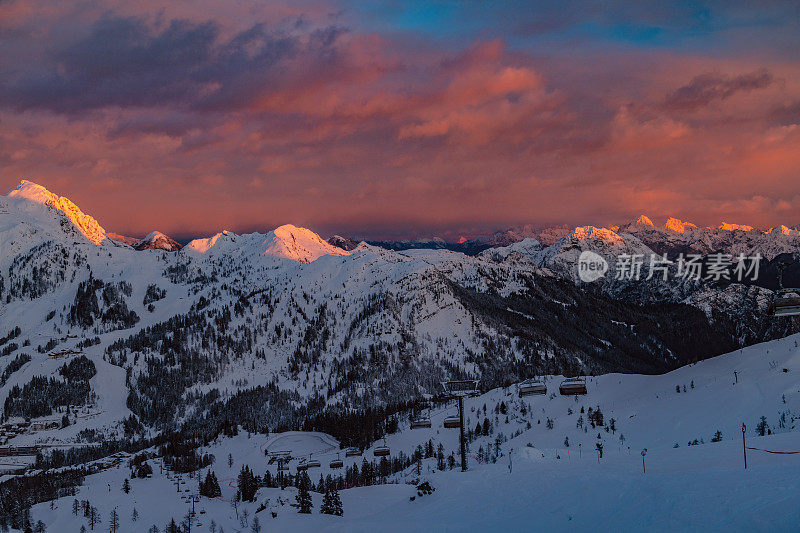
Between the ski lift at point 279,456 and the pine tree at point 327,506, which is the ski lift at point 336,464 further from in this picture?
the pine tree at point 327,506

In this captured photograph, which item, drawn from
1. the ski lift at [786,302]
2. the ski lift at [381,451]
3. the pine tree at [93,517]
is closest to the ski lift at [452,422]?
the ski lift at [381,451]

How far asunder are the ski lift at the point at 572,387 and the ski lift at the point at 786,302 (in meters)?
92.0

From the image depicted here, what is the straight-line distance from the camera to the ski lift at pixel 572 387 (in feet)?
408

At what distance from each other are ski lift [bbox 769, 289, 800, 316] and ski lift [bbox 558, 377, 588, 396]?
92.0 meters

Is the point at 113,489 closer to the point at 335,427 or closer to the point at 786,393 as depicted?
the point at 335,427

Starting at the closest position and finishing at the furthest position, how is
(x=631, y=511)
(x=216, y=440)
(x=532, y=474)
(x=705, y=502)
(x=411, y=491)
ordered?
(x=705, y=502), (x=631, y=511), (x=532, y=474), (x=411, y=491), (x=216, y=440)

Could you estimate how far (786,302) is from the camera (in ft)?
115

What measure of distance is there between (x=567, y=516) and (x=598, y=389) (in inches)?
3534

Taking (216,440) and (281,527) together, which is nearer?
(281,527)

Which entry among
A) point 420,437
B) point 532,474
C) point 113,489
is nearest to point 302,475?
point 420,437

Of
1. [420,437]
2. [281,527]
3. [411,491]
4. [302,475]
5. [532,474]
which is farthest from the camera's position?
[420,437]

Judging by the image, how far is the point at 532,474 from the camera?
54.5m

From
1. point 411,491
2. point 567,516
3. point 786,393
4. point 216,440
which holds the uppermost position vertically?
point 786,393

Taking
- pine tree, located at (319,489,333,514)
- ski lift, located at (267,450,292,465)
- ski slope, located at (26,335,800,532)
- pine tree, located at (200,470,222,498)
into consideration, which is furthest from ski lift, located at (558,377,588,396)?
ski lift, located at (267,450,292,465)
